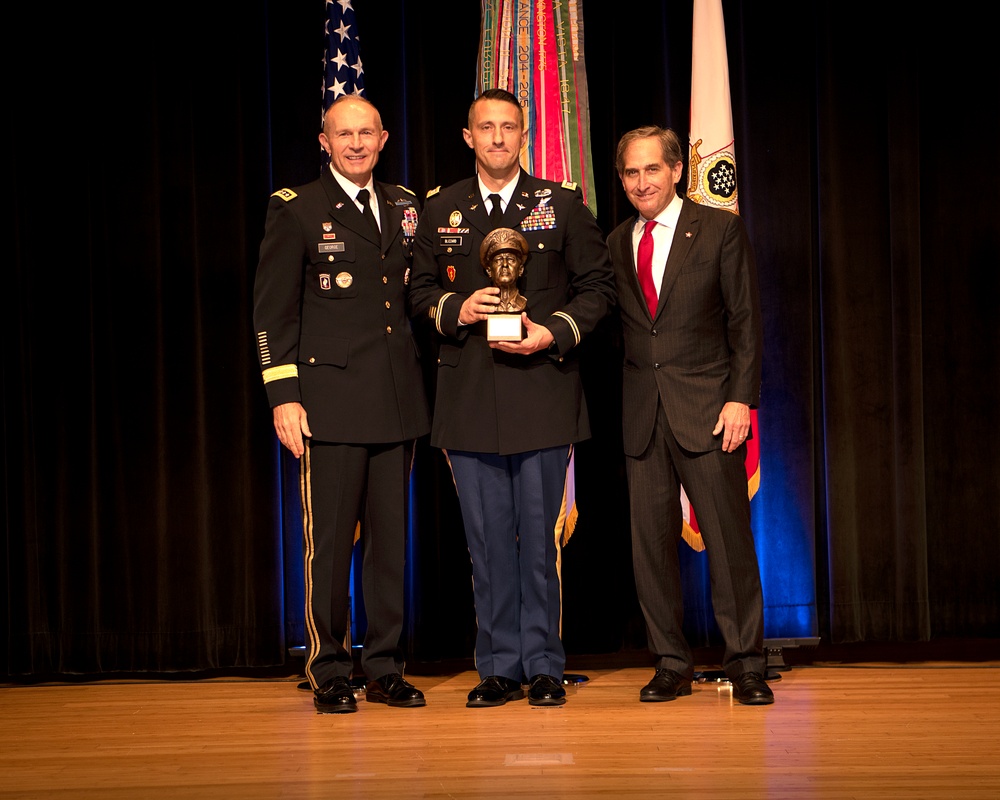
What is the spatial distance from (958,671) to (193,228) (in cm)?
316

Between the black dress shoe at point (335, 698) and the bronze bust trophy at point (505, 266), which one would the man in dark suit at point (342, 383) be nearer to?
the black dress shoe at point (335, 698)

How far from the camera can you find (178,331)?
3.88 metres

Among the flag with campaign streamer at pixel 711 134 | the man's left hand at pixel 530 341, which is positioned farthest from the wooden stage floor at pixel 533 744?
the man's left hand at pixel 530 341

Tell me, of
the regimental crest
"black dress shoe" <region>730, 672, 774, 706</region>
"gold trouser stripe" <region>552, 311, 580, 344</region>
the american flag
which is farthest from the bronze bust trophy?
"black dress shoe" <region>730, 672, 774, 706</region>

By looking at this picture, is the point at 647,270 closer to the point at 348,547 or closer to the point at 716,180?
the point at 716,180

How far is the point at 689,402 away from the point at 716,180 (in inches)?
36.2

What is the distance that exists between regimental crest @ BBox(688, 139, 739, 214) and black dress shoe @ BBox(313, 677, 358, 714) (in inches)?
79.0

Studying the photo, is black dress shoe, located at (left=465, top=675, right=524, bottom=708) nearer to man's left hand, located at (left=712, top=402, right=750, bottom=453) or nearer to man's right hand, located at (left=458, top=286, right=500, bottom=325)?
man's left hand, located at (left=712, top=402, right=750, bottom=453)

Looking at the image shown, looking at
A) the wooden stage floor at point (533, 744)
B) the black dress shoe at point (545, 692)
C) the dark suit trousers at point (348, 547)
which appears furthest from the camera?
the dark suit trousers at point (348, 547)

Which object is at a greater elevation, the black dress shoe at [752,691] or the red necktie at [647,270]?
the red necktie at [647,270]

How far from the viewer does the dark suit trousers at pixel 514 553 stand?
10.3ft

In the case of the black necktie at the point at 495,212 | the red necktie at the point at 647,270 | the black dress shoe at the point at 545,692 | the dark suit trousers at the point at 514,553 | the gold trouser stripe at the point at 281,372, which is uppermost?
the black necktie at the point at 495,212

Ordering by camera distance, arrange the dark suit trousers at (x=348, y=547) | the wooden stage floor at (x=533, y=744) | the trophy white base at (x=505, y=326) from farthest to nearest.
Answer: the dark suit trousers at (x=348, y=547)
the trophy white base at (x=505, y=326)
the wooden stage floor at (x=533, y=744)

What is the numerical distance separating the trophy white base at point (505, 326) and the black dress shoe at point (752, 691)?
48.6 inches
